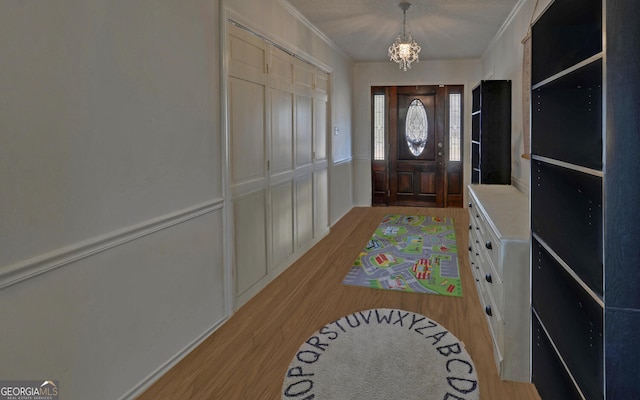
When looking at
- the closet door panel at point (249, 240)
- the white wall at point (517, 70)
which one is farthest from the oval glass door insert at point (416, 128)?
the closet door panel at point (249, 240)

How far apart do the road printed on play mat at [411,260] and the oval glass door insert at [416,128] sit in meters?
1.87

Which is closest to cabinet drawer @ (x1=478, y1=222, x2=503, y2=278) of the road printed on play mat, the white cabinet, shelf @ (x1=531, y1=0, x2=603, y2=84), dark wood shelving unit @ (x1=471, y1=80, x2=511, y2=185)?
the white cabinet

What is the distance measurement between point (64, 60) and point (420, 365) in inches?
91.3

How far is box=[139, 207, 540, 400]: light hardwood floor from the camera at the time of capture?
2.19 m

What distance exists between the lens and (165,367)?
2.34 meters

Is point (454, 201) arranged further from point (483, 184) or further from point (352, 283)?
point (352, 283)

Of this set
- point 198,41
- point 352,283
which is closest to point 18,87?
point 198,41

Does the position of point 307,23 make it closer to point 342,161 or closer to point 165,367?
point 342,161

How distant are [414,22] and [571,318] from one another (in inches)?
159

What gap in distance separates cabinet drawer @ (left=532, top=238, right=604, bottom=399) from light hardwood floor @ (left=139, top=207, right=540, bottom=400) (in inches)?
21.2

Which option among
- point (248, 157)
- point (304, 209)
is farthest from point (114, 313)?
point (304, 209)

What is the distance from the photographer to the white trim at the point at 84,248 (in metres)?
1.51

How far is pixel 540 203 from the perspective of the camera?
6.73 ft

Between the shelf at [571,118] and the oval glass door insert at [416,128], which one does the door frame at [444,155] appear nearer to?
the oval glass door insert at [416,128]
